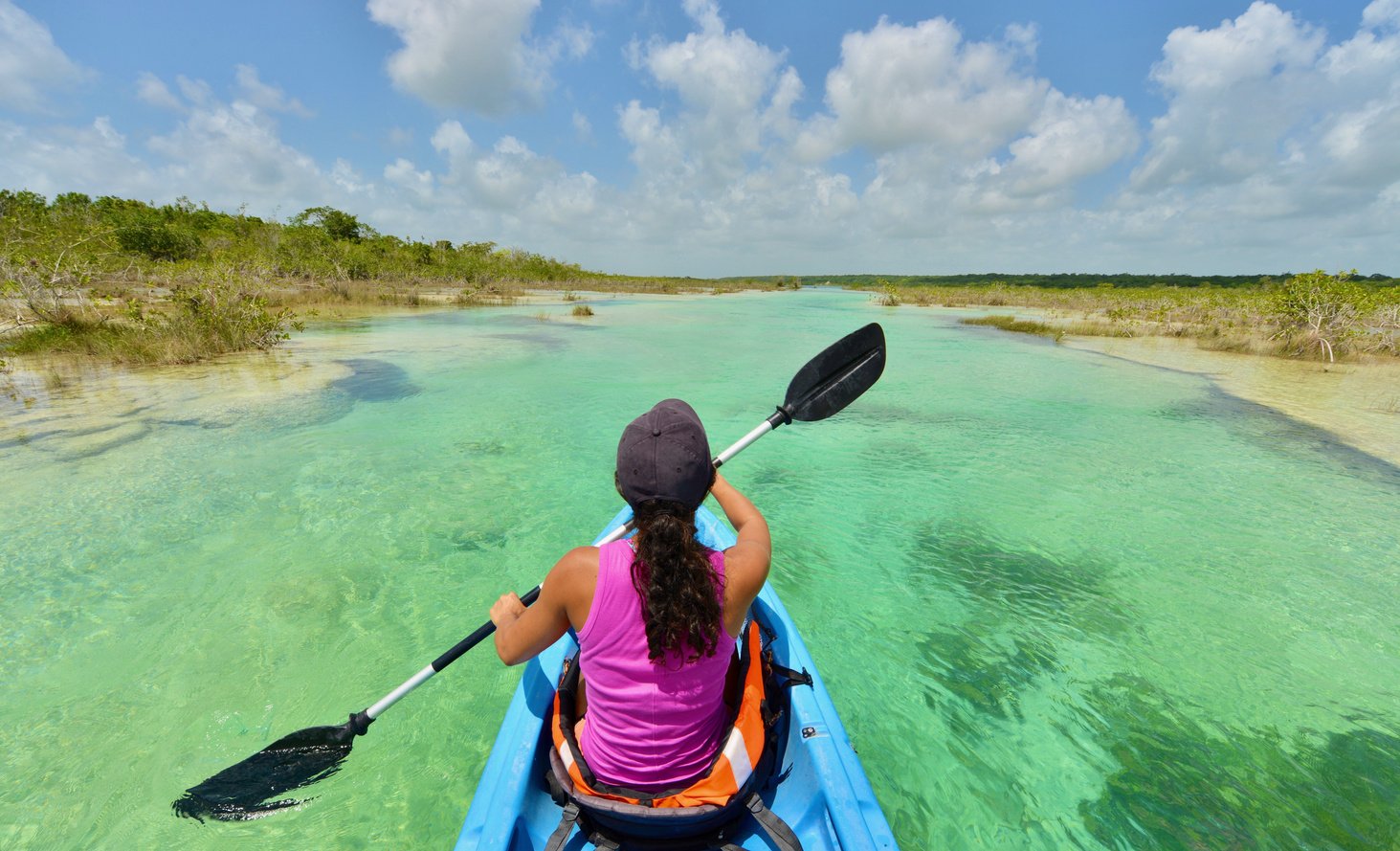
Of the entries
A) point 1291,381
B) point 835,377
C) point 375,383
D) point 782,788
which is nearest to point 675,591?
point 782,788

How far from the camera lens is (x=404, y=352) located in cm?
1573

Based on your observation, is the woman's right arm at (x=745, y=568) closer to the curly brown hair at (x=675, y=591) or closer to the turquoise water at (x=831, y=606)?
the curly brown hair at (x=675, y=591)

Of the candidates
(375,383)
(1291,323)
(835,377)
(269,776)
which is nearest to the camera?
(269,776)

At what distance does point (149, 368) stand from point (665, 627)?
16052 mm

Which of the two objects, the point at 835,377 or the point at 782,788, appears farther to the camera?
the point at 835,377

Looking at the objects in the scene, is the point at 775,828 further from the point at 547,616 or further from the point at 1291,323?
the point at 1291,323

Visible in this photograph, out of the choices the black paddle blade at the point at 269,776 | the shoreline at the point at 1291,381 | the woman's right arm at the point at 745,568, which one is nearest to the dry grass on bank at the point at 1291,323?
the shoreline at the point at 1291,381

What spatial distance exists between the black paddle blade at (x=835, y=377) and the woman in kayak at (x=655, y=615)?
7.75 feet

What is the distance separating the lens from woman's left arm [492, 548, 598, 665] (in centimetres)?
152

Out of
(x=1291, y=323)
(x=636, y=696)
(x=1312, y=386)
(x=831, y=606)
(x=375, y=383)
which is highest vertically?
(x=1291, y=323)

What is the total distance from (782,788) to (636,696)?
95cm

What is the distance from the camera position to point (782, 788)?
208 cm

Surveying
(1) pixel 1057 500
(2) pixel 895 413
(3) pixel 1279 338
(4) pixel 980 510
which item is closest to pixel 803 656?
(4) pixel 980 510

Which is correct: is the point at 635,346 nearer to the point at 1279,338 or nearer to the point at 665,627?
the point at 665,627
